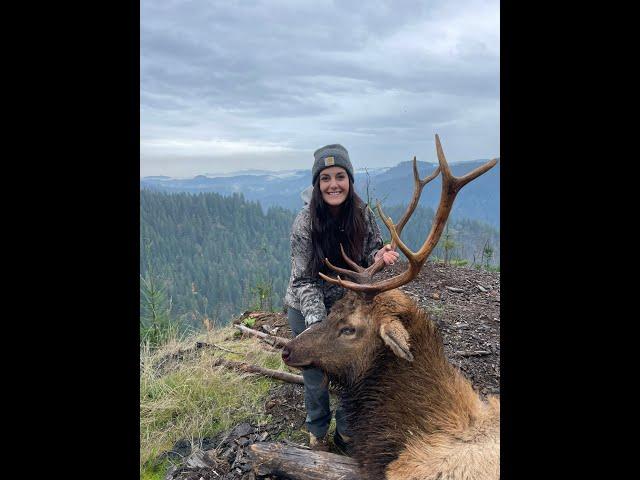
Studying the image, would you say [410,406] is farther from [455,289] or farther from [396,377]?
[455,289]

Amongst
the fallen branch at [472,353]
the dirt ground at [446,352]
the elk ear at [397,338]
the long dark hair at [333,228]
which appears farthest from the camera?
the fallen branch at [472,353]

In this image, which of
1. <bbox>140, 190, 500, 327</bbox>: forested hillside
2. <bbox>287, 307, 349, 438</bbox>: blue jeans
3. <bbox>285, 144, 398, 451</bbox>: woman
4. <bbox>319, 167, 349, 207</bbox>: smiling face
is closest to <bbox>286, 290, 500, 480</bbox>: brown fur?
<bbox>285, 144, 398, 451</bbox>: woman

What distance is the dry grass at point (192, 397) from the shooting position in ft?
11.8

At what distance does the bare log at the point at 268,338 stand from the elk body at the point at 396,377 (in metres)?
2.27

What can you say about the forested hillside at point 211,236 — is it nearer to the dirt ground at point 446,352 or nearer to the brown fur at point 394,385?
the dirt ground at point 446,352

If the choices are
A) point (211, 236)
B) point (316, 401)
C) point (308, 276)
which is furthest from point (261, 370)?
point (211, 236)

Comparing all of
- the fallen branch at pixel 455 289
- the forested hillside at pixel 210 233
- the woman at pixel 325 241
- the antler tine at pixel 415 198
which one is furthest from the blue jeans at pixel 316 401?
the forested hillside at pixel 210 233

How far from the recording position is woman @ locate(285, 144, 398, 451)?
294cm

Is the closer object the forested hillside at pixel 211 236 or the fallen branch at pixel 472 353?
the fallen branch at pixel 472 353

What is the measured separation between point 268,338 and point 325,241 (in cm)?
263
